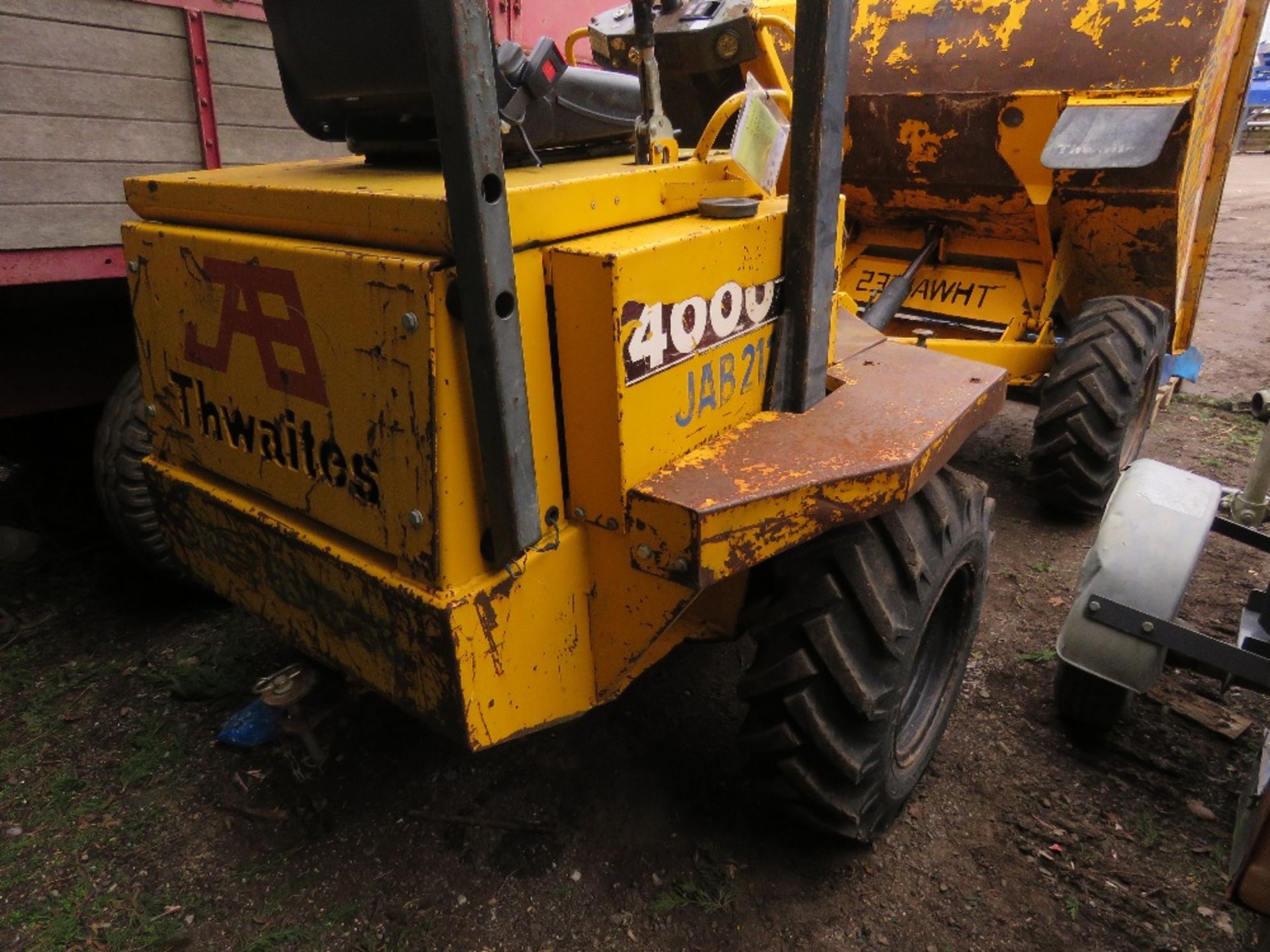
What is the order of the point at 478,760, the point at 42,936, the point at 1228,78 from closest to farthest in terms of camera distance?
the point at 42,936 → the point at 478,760 → the point at 1228,78

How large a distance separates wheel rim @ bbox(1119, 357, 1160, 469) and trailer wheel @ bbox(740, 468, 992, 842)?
242 centimetres

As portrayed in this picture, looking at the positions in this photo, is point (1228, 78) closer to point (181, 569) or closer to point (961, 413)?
point (961, 413)

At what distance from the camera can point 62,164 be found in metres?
2.55

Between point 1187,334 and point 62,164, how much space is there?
5.23 m

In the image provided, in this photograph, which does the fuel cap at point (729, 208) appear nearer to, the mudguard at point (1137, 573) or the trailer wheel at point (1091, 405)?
the mudguard at point (1137, 573)

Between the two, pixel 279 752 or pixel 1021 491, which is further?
pixel 1021 491

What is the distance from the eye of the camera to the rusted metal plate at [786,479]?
4.99 feet

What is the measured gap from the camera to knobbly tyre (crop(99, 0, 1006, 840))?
1.42 m

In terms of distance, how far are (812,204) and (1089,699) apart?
159cm

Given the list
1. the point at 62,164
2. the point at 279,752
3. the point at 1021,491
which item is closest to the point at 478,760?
the point at 279,752

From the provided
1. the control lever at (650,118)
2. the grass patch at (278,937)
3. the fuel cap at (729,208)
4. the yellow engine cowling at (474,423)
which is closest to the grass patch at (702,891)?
the yellow engine cowling at (474,423)

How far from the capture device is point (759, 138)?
184 centimetres

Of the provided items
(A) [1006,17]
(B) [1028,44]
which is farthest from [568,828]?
(A) [1006,17]

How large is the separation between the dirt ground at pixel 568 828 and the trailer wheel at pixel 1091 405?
901 millimetres
